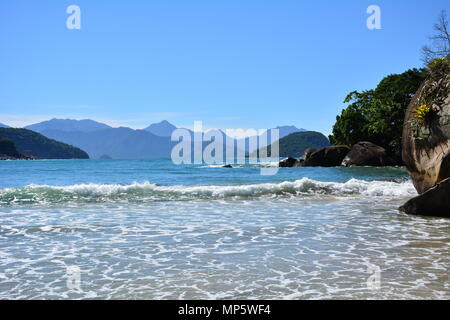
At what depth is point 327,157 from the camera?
168 ft

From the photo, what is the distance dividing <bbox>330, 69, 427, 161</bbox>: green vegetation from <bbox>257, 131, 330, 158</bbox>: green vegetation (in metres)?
91.8

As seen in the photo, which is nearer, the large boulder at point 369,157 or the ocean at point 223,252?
the ocean at point 223,252

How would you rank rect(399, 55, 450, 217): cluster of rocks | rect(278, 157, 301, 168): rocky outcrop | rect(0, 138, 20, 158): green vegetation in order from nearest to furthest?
rect(399, 55, 450, 217): cluster of rocks → rect(278, 157, 301, 168): rocky outcrop → rect(0, 138, 20, 158): green vegetation

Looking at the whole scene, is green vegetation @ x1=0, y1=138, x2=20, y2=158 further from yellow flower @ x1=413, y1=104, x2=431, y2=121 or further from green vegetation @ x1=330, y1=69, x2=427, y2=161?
yellow flower @ x1=413, y1=104, x2=431, y2=121

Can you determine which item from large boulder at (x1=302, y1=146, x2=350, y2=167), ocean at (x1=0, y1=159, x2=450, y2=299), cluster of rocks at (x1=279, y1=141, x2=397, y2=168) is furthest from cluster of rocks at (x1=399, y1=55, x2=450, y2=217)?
large boulder at (x1=302, y1=146, x2=350, y2=167)

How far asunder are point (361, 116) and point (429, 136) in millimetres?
50602

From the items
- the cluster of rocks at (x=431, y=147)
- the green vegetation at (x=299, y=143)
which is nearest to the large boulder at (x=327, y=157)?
the cluster of rocks at (x=431, y=147)

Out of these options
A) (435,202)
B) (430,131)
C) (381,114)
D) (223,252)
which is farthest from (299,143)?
(223,252)

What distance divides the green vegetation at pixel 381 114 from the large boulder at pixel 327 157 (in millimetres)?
5815

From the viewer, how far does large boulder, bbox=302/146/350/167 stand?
167ft

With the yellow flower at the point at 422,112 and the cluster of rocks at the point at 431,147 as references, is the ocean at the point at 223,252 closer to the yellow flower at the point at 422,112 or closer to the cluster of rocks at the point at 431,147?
the cluster of rocks at the point at 431,147

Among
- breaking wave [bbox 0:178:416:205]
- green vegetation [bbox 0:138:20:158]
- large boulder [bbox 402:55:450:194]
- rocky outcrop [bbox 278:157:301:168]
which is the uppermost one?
green vegetation [bbox 0:138:20:158]

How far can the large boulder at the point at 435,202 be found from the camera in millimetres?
11219

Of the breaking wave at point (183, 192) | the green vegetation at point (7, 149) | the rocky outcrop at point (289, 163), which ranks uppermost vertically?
the green vegetation at point (7, 149)
